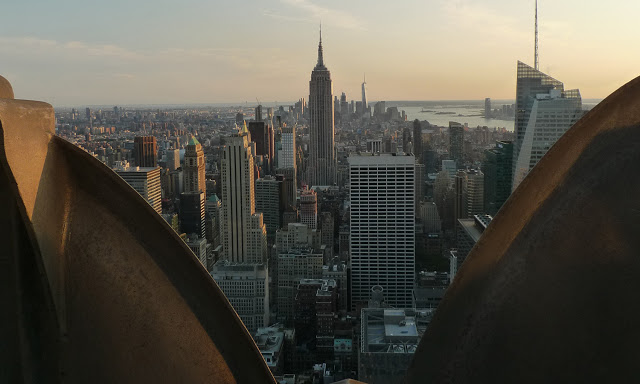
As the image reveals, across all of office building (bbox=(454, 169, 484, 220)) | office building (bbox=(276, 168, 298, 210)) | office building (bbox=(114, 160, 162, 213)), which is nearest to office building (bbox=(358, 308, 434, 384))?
office building (bbox=(454, 169, 484, 220))

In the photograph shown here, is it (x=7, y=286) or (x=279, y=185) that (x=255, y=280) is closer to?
(x=279, y=185)

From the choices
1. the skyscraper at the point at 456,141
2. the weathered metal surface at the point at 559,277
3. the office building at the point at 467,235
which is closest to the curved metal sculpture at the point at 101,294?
the weathered metal surface at the point at 559,277

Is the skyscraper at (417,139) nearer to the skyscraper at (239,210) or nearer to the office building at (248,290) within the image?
the skyscraper at (239,210)

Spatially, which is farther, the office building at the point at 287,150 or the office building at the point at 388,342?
the office building at the point at 287,150

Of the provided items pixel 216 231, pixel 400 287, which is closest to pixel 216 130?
pixel 216 231

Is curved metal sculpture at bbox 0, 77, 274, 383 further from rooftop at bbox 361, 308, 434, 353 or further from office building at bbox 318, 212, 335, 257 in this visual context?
office building at bbox 318, 212, 335, 257

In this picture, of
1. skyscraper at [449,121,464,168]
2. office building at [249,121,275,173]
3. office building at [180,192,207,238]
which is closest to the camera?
office building at [180,192,207,238]
